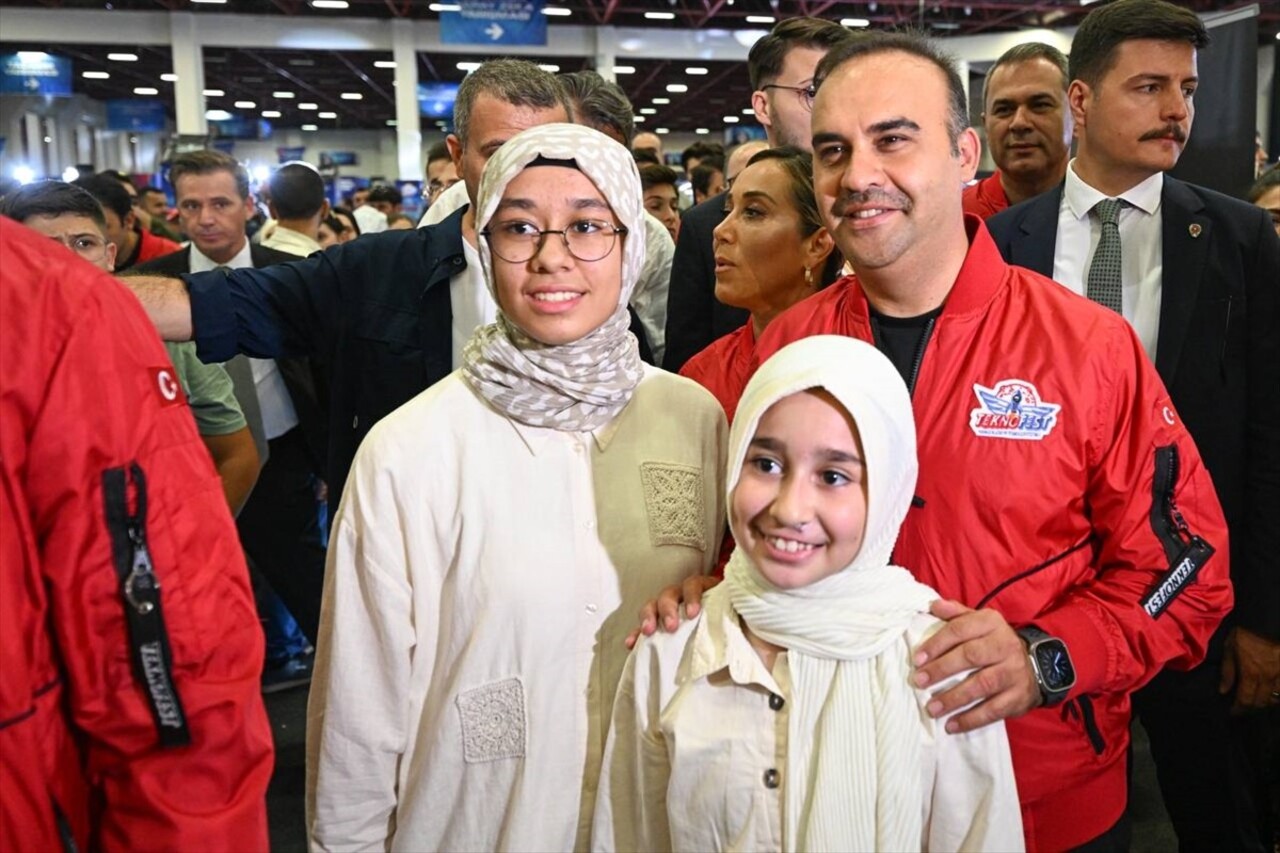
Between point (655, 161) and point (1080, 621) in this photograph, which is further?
point (655, 161)

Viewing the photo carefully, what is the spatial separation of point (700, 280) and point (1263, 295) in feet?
4.54

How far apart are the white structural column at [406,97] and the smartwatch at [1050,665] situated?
16.7 metres

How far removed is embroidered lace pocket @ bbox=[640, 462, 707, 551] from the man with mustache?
1.95m

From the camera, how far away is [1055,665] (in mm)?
1517

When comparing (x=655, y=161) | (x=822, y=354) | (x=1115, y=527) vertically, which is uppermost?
(x=655, y=161)

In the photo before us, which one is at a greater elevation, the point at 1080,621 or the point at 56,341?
the point at 56,341

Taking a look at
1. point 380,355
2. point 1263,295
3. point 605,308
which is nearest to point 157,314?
point 380,355

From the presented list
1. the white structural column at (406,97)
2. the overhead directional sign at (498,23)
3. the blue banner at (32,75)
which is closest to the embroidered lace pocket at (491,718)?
the overhead directional sign at (498,23)

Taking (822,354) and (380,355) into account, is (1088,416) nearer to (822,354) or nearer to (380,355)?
(822,354)

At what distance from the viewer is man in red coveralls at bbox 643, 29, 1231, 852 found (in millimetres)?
1600

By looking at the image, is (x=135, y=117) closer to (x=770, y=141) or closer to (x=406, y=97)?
(x=406, y=97)

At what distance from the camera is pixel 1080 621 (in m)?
1.57

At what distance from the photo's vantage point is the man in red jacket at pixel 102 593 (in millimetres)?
1037

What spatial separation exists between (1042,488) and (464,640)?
0.86 meters
